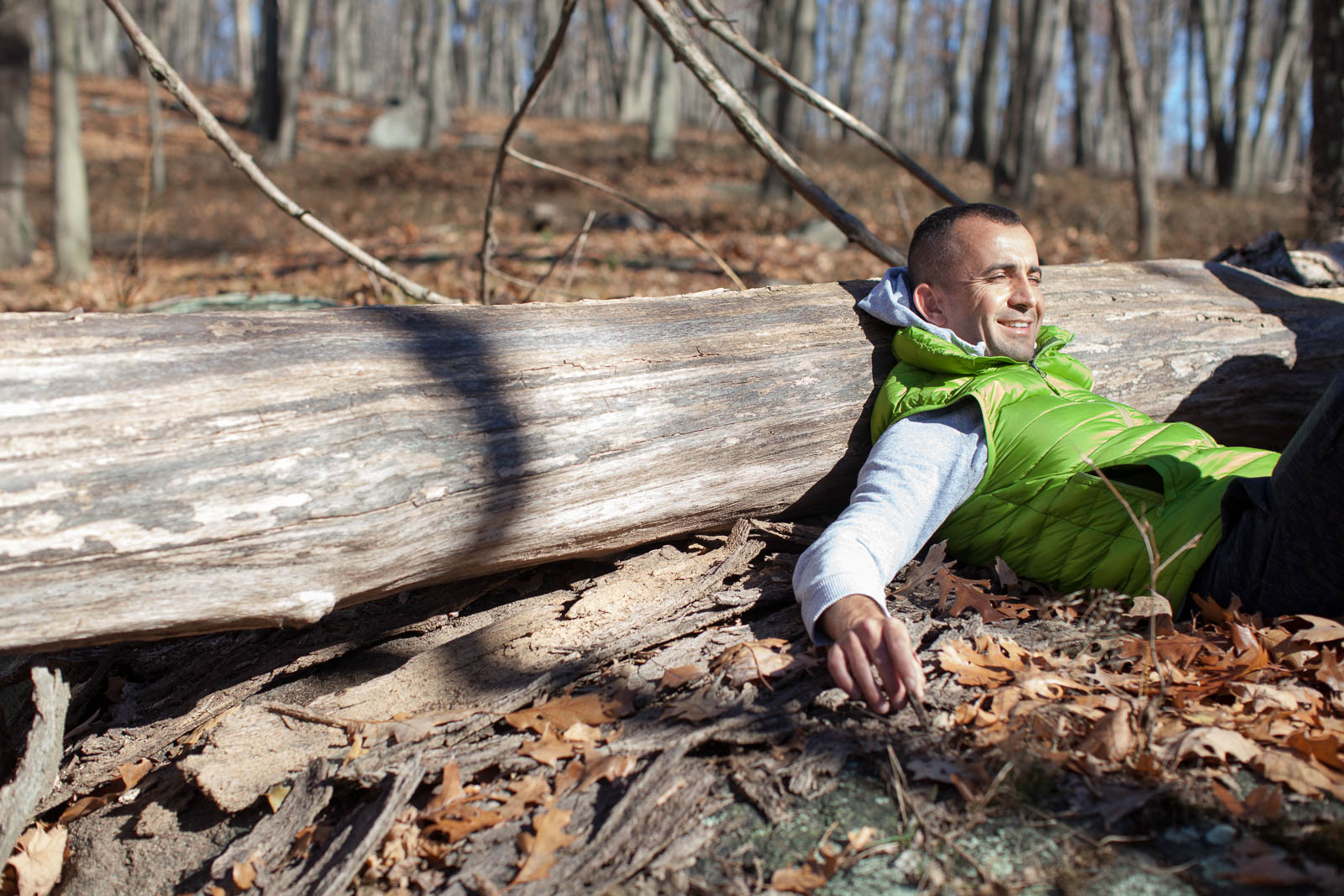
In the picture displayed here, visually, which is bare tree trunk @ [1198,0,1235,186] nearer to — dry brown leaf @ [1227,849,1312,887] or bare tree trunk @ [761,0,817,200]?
bare tree trunk @ [761,0,817,200]

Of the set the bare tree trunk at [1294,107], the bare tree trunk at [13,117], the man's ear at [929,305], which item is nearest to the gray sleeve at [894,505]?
the man's ear at [929,305]

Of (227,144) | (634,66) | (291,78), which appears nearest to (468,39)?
(634,66)

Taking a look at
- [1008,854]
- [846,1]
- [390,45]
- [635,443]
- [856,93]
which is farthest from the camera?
[390,45]

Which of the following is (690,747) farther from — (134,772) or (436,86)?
(436,86)

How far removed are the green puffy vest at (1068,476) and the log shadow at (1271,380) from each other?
114cm

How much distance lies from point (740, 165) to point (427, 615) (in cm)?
1865

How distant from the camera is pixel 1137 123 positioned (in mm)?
8500

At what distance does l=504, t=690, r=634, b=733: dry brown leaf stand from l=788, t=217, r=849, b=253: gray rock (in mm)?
9122

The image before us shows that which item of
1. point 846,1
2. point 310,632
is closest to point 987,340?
point 310,632

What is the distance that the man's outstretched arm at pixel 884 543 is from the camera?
2.14 meters

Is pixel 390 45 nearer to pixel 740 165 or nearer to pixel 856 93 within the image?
pixel 856 93

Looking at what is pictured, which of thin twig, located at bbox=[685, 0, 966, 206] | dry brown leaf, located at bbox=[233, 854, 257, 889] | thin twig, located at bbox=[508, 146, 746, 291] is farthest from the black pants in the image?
dry brown leaf, located at bbox=[233, 854, 257, 889]

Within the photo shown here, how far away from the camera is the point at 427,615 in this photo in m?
3.15

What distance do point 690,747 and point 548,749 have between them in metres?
0.37
